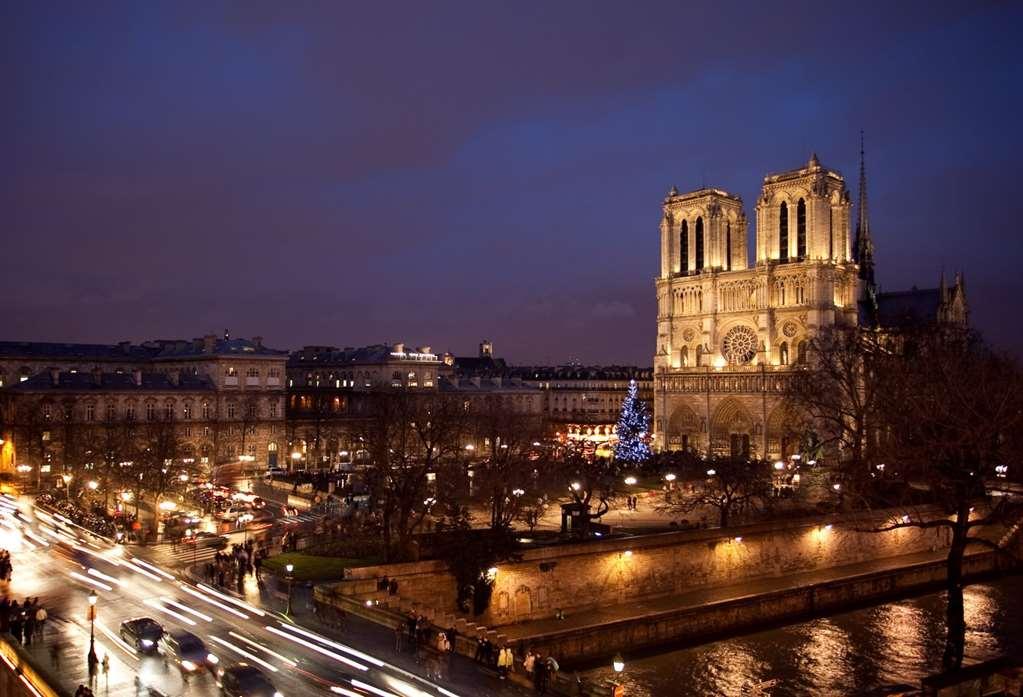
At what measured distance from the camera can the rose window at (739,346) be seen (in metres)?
87.9

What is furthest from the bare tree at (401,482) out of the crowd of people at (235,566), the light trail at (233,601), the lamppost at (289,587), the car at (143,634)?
the car at (143,634)

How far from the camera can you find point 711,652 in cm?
3691

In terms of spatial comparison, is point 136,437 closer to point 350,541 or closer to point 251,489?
point 251,489

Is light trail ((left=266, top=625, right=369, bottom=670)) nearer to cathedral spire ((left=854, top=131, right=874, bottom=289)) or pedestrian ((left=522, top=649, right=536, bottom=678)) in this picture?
pedestrian ((left=522, top=649, right=536, bottom=678))

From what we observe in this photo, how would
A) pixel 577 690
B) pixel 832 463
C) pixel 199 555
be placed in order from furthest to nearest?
pixel 832 463 → pixel 199 555 → pixel 577 690

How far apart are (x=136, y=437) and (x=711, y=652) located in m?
47.4

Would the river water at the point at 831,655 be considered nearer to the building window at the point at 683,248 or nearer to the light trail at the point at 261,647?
the light trail at the point at 261,647

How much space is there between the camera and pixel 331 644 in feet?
87.5

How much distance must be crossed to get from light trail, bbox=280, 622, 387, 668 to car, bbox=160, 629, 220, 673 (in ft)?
11.0

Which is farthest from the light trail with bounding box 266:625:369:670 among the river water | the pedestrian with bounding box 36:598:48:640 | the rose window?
the rose window

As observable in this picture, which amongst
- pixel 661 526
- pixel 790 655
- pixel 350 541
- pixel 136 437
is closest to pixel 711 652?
pixel 790 655

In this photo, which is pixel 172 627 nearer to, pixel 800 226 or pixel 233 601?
pixel 233 601

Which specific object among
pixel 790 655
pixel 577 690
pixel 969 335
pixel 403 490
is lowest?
pixel 790 655

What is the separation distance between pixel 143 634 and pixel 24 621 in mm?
3793
